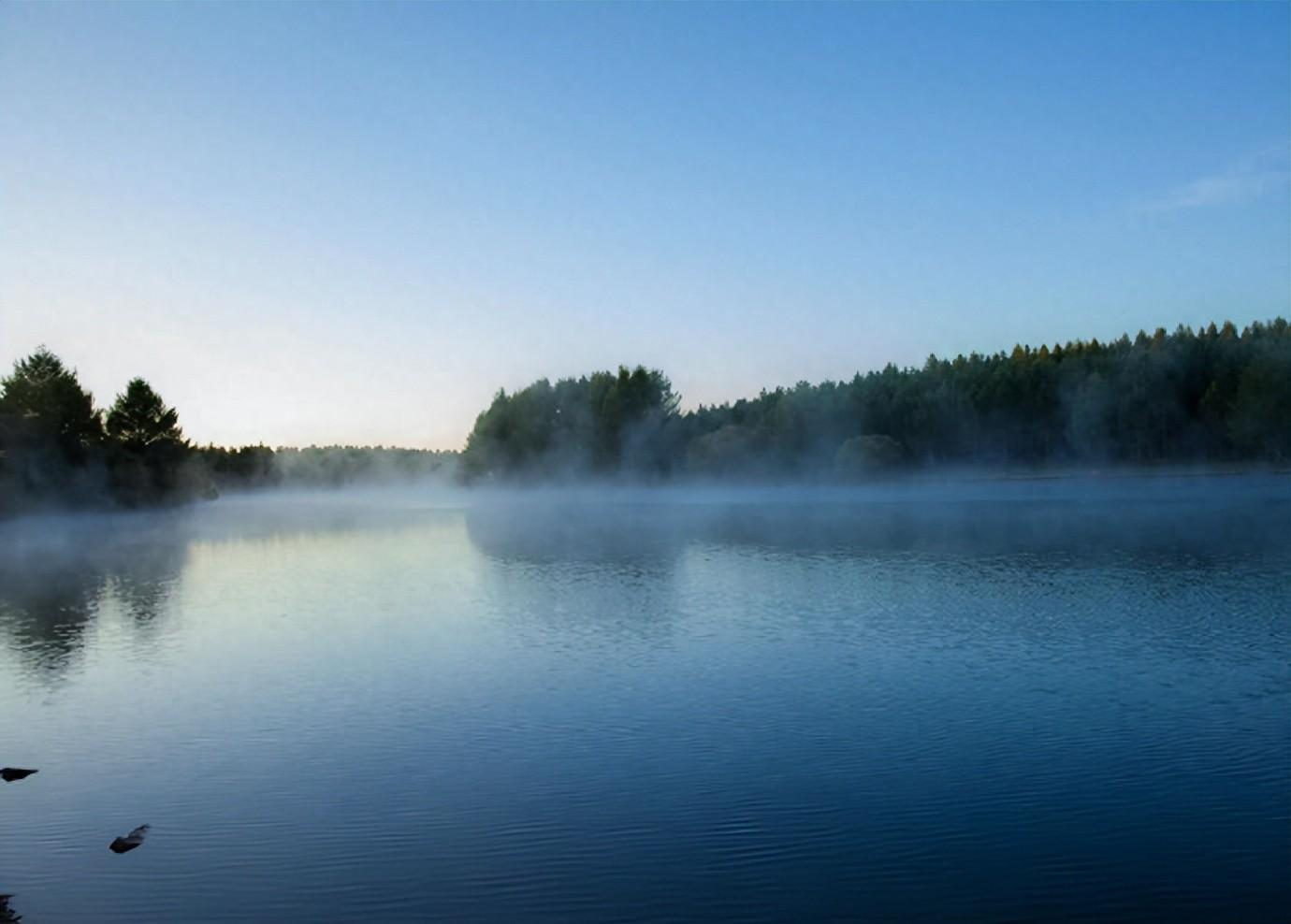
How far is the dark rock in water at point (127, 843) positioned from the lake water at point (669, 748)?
0.47 ft

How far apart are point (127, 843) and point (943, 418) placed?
98.7 m

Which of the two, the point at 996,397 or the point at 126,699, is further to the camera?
the point at 996,397

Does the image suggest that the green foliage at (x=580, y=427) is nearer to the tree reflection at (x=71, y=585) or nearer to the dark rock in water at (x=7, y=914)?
the tree reflection at (x=71, y=585)

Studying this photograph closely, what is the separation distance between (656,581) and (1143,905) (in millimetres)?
20849

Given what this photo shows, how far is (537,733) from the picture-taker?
13.2 metres

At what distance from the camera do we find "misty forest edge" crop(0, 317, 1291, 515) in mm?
75312

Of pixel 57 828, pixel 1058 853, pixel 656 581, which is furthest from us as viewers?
pixel 656 581

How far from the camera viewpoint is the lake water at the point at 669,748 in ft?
27.9

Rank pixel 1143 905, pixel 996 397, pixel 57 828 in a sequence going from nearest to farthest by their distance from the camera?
pixel 1143 905 → pixel 57 828 → pixel 996 397

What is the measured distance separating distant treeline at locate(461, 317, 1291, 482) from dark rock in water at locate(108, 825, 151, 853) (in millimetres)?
86290

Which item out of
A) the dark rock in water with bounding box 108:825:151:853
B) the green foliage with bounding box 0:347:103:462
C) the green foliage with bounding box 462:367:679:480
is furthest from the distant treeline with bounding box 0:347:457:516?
the dark rock in water with bounding box 108:825:151:853

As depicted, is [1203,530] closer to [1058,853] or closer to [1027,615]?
[1027,615]

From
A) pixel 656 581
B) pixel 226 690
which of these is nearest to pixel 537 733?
pixel 226 690

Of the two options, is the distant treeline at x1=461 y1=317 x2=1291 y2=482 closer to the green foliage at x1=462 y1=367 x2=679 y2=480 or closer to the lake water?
the green foliage at x1=462 y1=367 x2=679 y2=480
